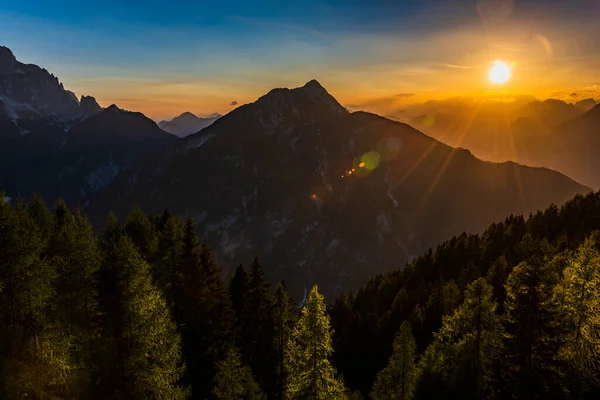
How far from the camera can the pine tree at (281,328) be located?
31.1 m

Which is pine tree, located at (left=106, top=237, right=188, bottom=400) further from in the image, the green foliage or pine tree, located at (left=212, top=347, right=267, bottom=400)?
the green foliage

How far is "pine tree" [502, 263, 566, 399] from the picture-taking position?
2078 cm

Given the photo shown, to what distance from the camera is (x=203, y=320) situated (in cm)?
3547

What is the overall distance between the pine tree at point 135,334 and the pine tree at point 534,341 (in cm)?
1822

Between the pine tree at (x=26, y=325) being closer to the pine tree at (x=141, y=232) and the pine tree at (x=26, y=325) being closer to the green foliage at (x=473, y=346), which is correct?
the pine tree at (x=141, y=232)

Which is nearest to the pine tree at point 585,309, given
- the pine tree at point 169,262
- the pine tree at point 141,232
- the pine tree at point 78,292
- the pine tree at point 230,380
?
the pine tree at point 230,380

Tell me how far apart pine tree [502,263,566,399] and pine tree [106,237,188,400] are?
18.2 meters

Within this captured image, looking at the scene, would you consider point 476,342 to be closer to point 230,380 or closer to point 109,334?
point 230,380

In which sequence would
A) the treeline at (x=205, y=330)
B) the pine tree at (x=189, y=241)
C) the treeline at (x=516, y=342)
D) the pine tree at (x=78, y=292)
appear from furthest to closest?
the pine tree at (x=189, y=241) → the treeline at (x=516, y=342) → the pine tree at (x=78, y=292) → the treeline at (x=205, y=330)

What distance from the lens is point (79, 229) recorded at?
30234mm

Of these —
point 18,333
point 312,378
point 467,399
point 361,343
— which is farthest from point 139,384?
point 361,343

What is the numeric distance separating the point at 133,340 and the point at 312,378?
939 cm

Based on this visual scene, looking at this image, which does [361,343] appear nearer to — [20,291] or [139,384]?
[139,384]

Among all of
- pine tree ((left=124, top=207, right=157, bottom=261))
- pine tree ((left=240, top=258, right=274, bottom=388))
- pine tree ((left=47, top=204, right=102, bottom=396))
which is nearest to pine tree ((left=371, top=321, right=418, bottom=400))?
pine tree ((left=240, top=258, right=274, bottom=388))
